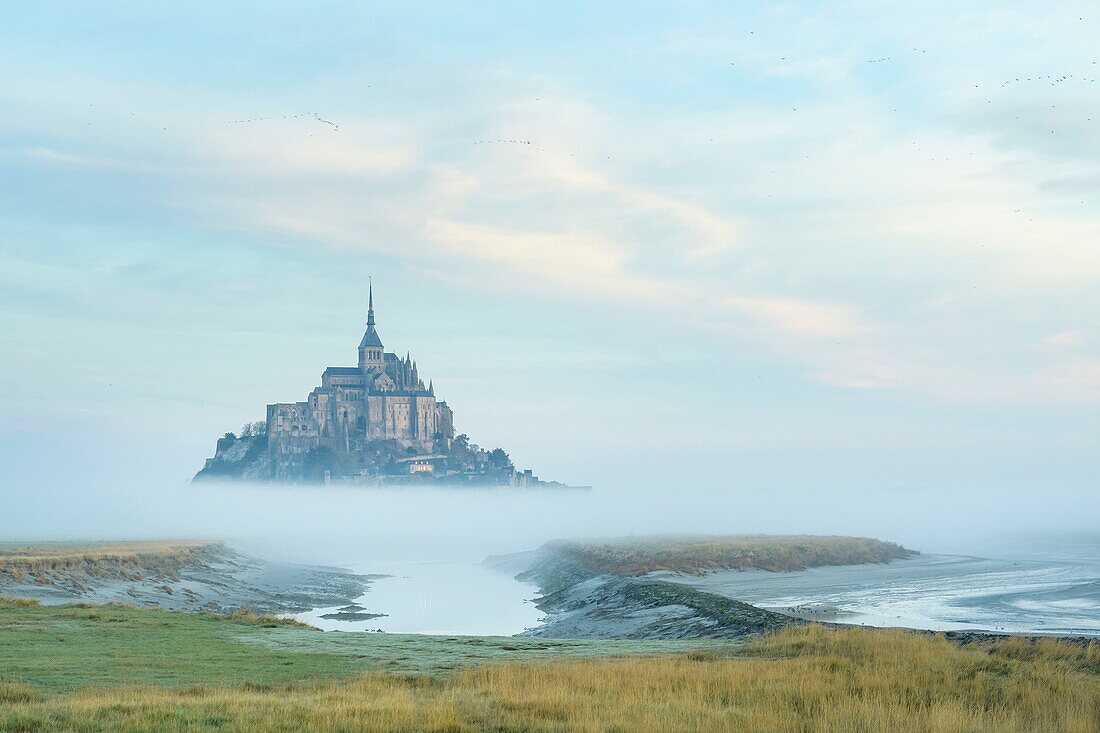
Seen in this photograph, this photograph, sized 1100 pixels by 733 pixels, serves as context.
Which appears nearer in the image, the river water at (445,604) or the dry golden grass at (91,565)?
the river water at (445,604)

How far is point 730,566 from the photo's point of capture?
65.2 m

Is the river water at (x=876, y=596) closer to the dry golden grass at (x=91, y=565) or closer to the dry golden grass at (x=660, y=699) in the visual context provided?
the dry golden grass at (x=91, y=565)

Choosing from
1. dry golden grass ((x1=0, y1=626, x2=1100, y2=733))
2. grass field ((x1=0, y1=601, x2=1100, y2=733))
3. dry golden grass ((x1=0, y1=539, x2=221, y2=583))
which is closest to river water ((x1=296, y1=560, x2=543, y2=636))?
dry golden grass ((x1=0, y1=539, x2=221, y2=583))

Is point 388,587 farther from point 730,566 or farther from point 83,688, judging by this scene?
point 83,688

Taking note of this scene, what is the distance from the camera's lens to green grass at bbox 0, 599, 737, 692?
1981 centimetres

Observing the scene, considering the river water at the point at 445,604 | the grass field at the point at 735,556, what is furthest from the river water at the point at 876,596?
the grass field at the point at 735,556

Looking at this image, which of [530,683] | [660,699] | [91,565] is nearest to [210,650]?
[530,683]

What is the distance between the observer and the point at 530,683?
18031mm

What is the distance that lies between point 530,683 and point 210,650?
9.48 meters

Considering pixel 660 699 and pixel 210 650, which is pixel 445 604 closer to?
pixel 210 650

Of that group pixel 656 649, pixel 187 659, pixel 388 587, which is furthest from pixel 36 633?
pixel 388 587

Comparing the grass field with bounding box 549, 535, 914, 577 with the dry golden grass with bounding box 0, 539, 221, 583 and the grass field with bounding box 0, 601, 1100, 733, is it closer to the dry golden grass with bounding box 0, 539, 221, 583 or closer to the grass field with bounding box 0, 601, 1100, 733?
the dry golden grass with bounding box 0, 539, 221, 583

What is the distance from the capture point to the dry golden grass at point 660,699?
46.0ft

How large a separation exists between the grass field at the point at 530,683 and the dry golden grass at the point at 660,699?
0.05m
